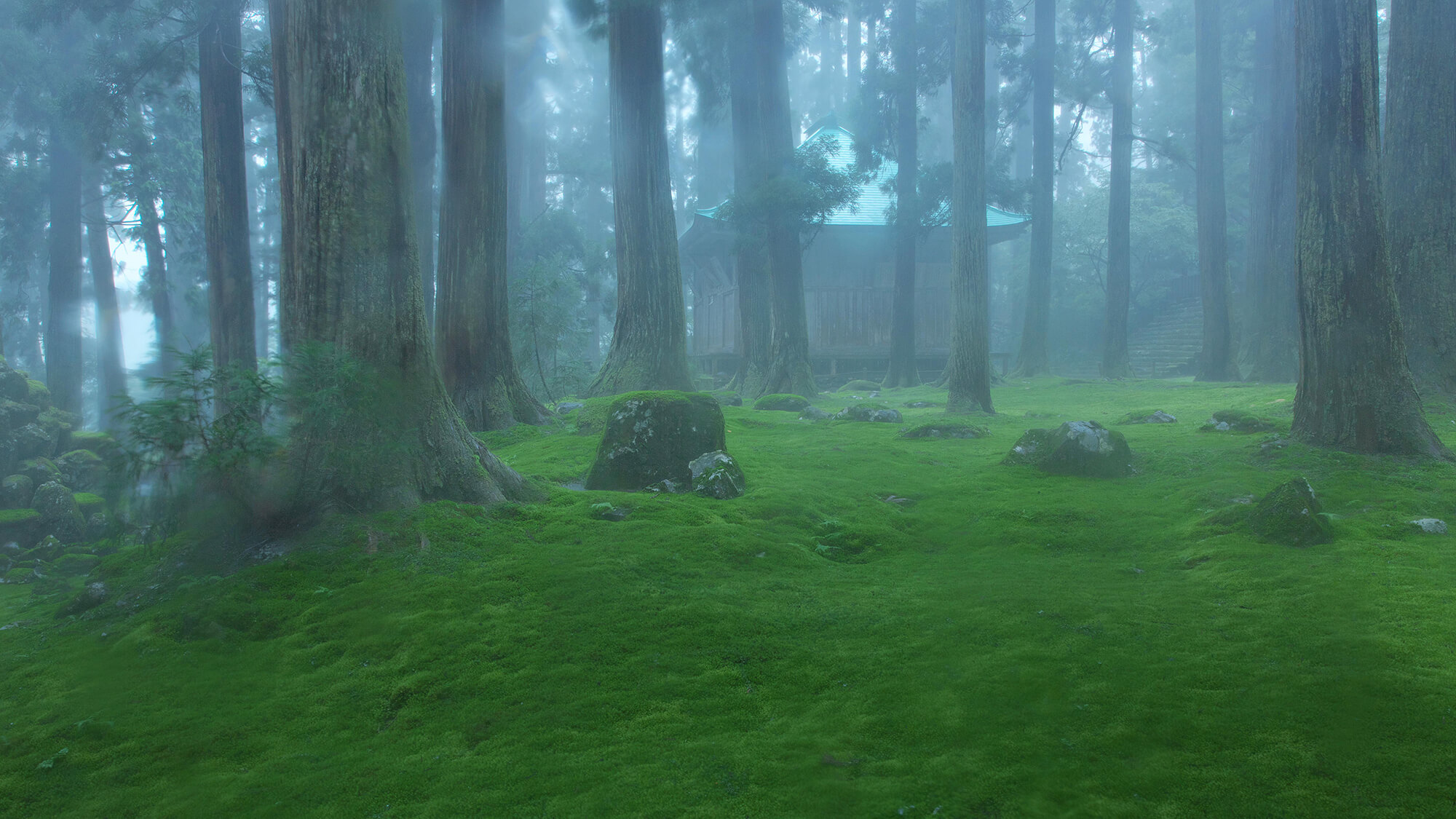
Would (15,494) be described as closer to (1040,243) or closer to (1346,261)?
(1346,261)

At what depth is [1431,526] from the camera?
4875mm

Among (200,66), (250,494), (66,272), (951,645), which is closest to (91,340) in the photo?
(66,272)

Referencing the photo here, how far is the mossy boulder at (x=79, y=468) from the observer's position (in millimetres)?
10656

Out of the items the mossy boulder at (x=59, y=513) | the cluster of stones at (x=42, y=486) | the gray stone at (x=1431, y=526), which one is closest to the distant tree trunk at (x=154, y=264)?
the cluster of stones at (x=42, y=486)

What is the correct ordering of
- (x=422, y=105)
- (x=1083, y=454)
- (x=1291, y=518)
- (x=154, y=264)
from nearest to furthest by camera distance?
(x=1291, y=518)
(x=1083, y=454)
(x=422, y=105)
(x=154, y=264)

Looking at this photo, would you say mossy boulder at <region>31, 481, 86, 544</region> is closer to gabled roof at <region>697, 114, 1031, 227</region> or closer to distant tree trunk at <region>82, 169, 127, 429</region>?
gabled roof at <region>697, 114, 1031, 227</region>

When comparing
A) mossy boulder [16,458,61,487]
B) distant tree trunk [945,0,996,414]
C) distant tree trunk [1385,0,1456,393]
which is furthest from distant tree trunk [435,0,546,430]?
distant tree trunk [1385,0,1456,393]

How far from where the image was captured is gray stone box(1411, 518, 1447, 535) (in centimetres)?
483

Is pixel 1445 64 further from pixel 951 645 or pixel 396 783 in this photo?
pixel 396 783

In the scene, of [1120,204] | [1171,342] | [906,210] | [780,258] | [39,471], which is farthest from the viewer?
[1171,342]

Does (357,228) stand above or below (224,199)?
below

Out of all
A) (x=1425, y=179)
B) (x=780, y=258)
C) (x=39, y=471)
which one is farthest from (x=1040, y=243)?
(x=39, y=471)

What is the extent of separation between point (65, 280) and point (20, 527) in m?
17.3

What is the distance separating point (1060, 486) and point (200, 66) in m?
13.3
